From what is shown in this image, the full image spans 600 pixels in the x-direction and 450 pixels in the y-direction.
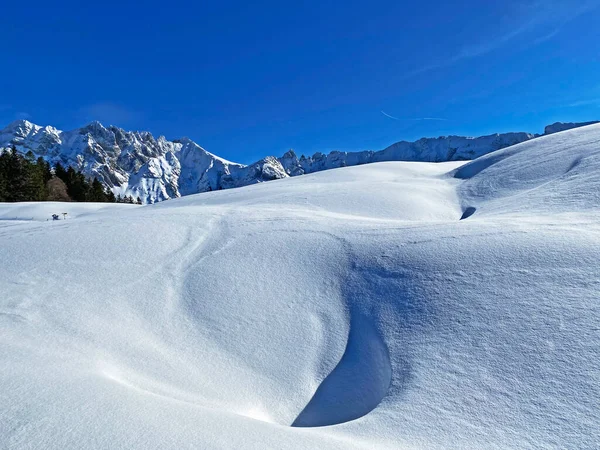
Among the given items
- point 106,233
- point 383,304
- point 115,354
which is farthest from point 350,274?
point 106,233

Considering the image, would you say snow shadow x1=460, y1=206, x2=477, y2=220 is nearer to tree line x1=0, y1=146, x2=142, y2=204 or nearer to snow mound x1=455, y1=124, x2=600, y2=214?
snow mound x1=455, y1=124, x2=600, y2=214

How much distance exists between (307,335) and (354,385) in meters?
0.78

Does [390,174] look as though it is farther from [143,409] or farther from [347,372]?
[143,409]

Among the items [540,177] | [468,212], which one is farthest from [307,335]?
[540,177]

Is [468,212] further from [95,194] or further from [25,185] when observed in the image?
[95,194]

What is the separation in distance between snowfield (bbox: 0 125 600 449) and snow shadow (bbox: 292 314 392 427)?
17mm

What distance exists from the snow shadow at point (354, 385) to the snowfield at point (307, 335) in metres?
0.02

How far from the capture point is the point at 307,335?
3.89 m

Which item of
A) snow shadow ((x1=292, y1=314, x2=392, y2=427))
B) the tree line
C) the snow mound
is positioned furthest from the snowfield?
the tree line

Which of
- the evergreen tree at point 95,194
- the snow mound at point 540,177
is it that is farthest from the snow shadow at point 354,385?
the evergreen tree at point 95,194

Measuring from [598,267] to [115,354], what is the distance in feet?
16.4

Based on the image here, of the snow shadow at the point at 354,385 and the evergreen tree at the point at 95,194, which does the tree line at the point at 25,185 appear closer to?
the evergreen tree at the point at 95,194

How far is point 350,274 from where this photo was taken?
470 centimetres

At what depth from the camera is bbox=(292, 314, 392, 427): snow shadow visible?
9.98 ft
